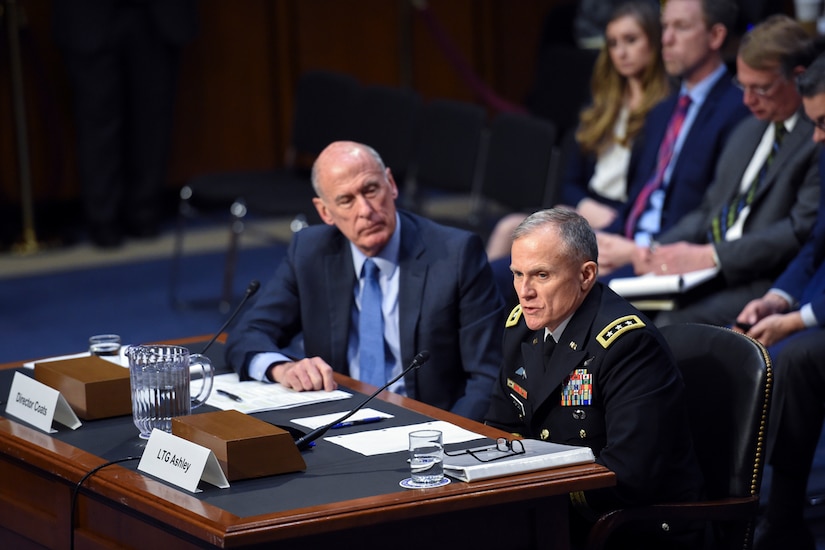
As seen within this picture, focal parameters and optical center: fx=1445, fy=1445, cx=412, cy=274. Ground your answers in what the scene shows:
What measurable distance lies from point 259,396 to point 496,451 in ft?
2.75

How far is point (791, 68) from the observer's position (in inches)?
175

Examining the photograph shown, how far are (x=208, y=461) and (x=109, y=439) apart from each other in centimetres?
46

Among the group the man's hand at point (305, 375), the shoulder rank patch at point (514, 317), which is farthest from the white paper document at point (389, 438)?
the man's hand at point (305, 375)

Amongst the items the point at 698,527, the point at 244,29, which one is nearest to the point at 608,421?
the point at 698,527

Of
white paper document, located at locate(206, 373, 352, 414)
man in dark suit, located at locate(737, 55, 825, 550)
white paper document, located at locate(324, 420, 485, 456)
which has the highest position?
white paper document, located at locate(324, 420, 485, 456)

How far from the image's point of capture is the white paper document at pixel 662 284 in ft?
14.8

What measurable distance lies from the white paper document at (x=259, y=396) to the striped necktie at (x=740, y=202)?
1.80 meters

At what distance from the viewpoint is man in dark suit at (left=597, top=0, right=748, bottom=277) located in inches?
197

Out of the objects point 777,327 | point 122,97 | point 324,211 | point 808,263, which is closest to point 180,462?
point 324,211

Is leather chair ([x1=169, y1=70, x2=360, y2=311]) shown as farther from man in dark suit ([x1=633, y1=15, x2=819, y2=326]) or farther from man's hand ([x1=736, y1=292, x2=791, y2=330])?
man's hand ([x1=736, y1=292, x2=791, y2=330])

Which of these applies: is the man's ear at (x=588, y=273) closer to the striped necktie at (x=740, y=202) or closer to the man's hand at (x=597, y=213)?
the striped necktie at (x=740, y=202)

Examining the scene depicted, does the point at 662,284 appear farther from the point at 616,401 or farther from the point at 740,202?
the point at 616,401

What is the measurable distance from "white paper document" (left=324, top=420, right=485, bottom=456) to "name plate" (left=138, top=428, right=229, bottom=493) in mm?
339

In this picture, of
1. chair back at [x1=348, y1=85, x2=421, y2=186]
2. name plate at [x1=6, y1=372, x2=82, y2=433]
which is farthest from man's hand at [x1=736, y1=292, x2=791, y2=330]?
chair back at [x1=348, y1=85, x2=421, y2=186]
